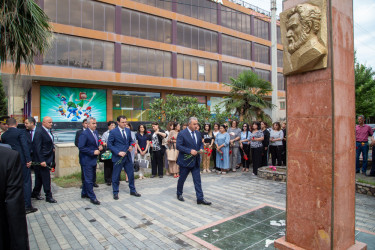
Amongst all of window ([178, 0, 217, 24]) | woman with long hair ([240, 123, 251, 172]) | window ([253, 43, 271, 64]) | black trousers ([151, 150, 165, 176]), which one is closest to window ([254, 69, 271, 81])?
window ([253, 43, 271, 64])

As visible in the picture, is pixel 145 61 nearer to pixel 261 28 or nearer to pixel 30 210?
pixel 261 28

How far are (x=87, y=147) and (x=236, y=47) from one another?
30.6m

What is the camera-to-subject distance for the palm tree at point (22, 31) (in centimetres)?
554

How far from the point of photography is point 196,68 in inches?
1169

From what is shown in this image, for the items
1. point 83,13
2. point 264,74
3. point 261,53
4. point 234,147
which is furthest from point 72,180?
point 261,53

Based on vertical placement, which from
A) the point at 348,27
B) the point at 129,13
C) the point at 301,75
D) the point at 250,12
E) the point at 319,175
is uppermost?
the point at 250,12

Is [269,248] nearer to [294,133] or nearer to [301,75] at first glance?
[294,133]

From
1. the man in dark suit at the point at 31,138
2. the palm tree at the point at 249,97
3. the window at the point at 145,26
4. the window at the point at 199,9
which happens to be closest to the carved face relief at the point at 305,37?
the man in dark suit at the point at 31,138

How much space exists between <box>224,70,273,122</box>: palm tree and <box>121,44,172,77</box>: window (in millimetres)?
14776

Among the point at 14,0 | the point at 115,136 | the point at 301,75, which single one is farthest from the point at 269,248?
the point at 14,0

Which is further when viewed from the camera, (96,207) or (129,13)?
(129,13)

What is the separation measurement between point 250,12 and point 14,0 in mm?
33814

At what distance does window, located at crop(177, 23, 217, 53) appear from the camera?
2858 cm

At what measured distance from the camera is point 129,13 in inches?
993
